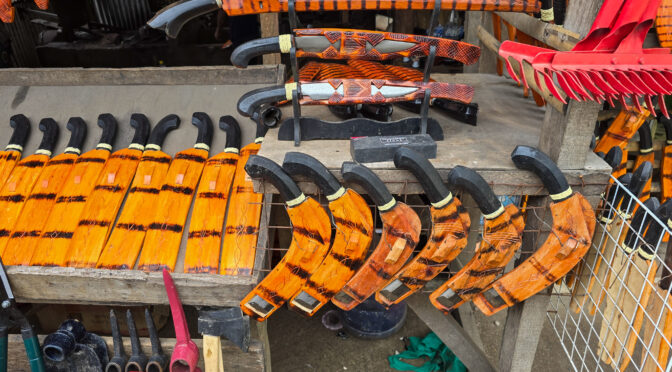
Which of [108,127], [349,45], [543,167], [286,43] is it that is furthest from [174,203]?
[543,167]

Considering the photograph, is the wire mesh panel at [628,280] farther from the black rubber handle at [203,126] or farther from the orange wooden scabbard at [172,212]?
the black rubber handle at [203,126]

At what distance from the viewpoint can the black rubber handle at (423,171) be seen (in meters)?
1.35

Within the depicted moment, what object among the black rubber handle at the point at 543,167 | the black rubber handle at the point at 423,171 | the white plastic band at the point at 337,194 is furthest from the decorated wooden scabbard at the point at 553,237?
the white plastic band at the point at 337,194

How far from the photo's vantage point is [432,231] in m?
1.46

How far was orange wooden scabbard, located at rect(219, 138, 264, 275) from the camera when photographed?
1821 millimetres

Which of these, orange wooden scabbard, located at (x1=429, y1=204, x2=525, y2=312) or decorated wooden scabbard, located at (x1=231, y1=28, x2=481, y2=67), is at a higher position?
decorated wooden scabbard, located at (x1=231, y1=28, x2=481, y2=67)

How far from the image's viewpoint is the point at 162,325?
3031 millimetres

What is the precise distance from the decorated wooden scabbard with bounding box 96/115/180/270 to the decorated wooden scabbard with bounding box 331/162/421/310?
88 centimetres

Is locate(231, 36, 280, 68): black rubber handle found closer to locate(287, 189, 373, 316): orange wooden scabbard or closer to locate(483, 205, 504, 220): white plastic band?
locate(287, 189, 373, 316): orange wooden scabbard

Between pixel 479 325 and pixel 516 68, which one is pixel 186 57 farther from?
pixel 516 68

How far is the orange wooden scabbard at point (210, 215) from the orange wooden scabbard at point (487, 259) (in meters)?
0.86

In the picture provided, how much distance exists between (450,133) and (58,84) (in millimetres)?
2251

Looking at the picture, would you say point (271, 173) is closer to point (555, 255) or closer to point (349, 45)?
point (349, 45)

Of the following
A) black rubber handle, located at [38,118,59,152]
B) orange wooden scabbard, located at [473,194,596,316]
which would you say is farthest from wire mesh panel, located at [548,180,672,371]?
black rubber handle, located at [38,118,59,152]
